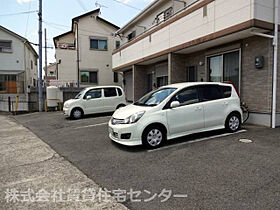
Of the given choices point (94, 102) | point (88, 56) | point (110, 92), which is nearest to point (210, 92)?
point (110, 92)

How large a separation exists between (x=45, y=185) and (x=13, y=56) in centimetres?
2029

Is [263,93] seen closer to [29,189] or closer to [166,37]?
[166,37]

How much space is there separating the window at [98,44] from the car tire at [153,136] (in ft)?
56.2

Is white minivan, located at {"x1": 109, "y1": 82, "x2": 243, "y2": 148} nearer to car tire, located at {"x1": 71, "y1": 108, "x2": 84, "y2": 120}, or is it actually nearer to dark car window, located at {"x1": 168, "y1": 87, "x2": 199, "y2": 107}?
dark car window, located at {"x1": 168, "y1": 87, "x2": 199, "y2": 107}

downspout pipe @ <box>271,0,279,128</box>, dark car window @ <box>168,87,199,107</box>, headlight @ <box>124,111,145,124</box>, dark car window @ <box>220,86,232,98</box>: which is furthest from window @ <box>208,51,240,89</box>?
headlight @ <box>124,111,145,124</box>

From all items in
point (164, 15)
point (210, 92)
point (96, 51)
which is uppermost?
point (164, 15)

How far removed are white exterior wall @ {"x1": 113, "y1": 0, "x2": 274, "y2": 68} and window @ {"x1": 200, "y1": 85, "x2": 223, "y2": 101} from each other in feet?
7.23

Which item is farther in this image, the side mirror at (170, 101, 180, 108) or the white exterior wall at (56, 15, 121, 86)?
the white exterior wall at (56, 15, 121, 86)

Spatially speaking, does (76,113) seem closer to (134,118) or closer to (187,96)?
(134,118)

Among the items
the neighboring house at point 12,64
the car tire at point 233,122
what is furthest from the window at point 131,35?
the car tire at point 233,122

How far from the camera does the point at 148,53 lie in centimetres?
1131

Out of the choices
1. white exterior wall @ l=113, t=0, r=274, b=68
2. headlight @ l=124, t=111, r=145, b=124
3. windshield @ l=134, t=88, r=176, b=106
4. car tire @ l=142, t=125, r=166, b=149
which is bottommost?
car tire @ l=142, t=125, r=166, b=149

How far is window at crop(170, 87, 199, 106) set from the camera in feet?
17.3

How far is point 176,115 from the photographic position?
5.08 metres
